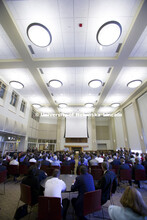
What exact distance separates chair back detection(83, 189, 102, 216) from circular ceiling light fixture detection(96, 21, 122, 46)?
215 inches

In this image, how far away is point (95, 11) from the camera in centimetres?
448

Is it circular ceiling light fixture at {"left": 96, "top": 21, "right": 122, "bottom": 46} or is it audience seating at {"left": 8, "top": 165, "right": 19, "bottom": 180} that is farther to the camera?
audience seating at {"left": 8, "top": 165, "right": 19, "bottom": 180}

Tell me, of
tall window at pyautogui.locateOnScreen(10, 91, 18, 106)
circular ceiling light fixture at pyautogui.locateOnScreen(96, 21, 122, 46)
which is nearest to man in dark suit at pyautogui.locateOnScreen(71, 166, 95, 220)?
circular ceiling light fixture at pyautogui.locateOnScreen(96, 21, 122, 46)

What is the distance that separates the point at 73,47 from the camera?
6188 mm

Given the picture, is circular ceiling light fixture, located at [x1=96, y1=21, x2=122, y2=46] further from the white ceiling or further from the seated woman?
the seated woman

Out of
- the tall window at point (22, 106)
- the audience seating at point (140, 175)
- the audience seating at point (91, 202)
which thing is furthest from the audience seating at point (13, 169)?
the tall window at point (22, 106)

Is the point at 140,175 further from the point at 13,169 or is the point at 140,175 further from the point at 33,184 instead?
the point at 13,169

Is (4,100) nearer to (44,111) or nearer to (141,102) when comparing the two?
(44,111)

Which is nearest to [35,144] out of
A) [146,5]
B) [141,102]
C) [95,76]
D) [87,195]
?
[95,76]

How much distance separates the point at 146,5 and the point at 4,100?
1072cm

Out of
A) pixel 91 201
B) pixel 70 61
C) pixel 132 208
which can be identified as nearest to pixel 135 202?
pixel 132 208

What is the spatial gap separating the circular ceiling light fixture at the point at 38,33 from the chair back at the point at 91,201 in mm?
5684

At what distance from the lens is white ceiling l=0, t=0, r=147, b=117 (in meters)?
4.39

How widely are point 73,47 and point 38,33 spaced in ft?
7.13
